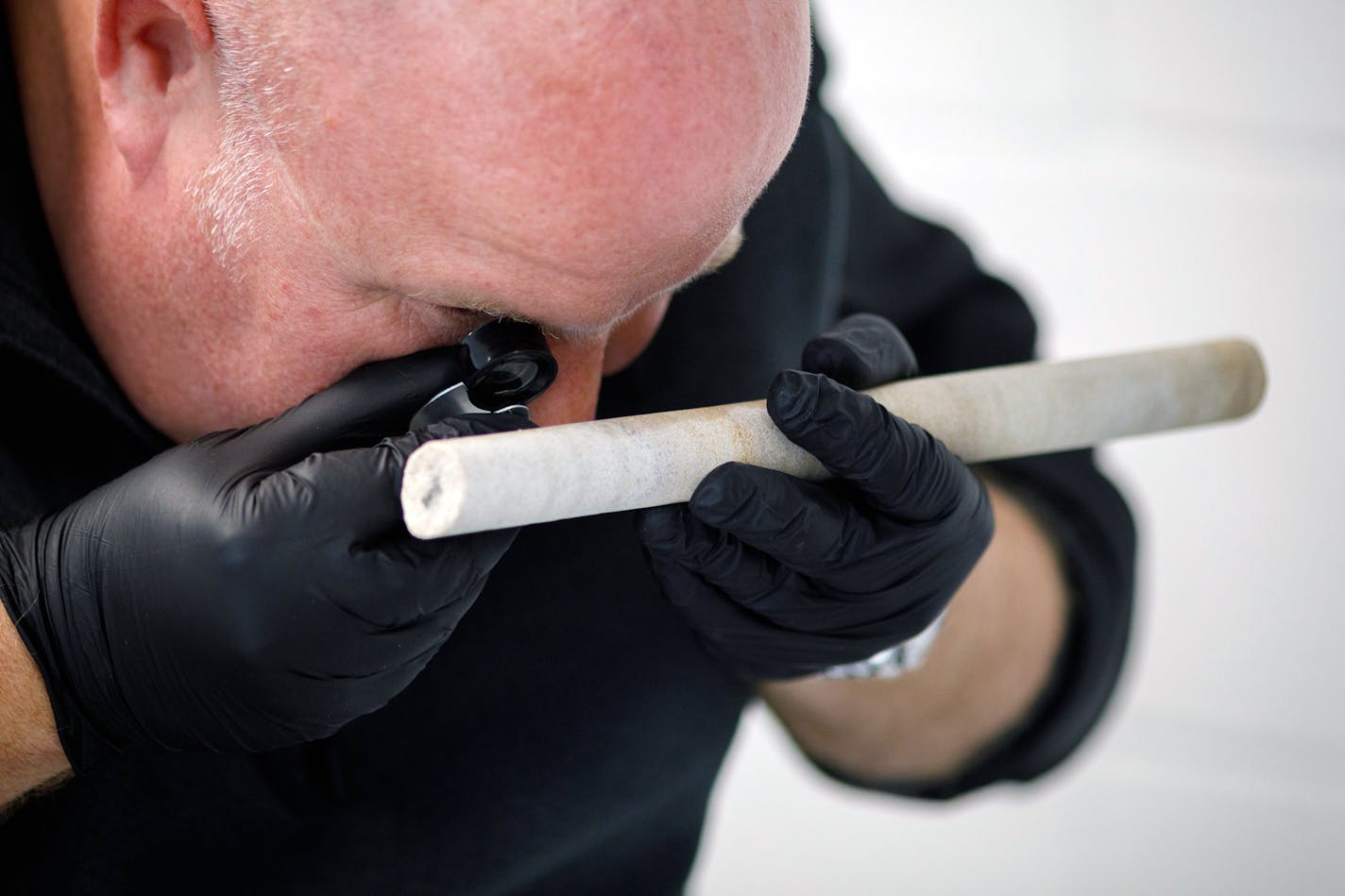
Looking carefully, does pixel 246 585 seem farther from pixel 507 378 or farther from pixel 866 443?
pixel 866 443

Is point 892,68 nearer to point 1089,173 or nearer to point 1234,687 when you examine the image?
point 1089,173

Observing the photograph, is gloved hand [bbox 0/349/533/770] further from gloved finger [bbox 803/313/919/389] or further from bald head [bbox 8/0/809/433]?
gloved finger [bbox 803/313/919/389]

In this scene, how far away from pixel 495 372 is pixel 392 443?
0.06m

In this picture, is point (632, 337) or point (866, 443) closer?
point (866, 443)

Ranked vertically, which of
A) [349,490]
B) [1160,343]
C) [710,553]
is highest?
[349,490]

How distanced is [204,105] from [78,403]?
0.18m

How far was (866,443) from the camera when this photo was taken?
22.4 inches

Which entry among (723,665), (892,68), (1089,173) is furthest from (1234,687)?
(723,665)

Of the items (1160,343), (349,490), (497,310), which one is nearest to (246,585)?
(349,490)

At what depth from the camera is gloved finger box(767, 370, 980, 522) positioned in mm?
557

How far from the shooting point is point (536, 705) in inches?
29.5

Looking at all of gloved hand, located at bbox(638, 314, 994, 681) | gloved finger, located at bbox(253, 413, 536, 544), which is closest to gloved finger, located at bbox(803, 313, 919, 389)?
gloved hand, located at bbox(638, 314, 994, 681)

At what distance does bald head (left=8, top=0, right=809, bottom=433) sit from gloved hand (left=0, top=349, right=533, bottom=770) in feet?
0.19

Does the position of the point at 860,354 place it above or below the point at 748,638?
above
